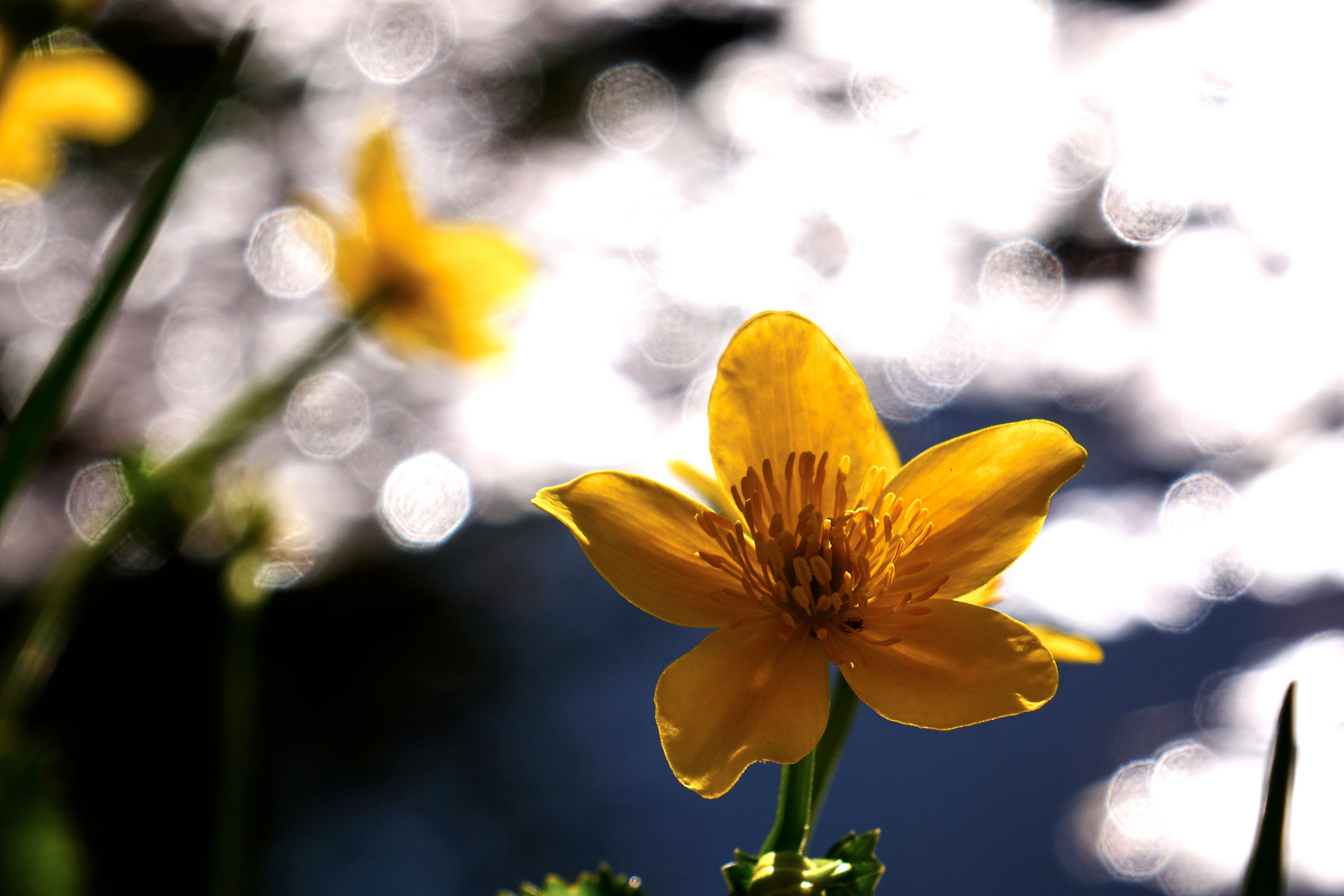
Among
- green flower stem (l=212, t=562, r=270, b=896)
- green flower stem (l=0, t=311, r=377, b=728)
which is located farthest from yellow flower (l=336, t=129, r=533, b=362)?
green flower stem (l=212, t=562, r=270, b=896)

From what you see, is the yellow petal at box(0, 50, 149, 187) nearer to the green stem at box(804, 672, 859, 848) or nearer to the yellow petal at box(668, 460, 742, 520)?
the yellow petal at box(668, 460, 742, 520)

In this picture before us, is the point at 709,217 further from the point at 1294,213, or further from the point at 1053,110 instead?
the point at 1294,213

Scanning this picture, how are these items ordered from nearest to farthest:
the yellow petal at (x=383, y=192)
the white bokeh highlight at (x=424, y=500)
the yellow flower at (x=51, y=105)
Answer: the yellow flower at (x=51, y=105) < the yellow petal at (x=383, y=192) < the white bokeh highlight at (x=424, y=500)

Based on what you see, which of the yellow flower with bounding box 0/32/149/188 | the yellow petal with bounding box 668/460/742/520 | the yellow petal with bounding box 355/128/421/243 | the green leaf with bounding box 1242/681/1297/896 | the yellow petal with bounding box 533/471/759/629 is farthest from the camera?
the yellow petal with bounding box 355/128/421/243

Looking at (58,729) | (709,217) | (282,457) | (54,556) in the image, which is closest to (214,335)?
(282,457)

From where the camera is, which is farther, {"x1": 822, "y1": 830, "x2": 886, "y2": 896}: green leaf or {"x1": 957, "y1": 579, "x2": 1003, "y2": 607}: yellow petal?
{"x1": 957, "y1": 579, "x2": 1003, "y2": 607}: yellow petal

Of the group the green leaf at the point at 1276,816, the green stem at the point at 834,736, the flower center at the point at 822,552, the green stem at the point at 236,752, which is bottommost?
the green stem at the point at 236,752

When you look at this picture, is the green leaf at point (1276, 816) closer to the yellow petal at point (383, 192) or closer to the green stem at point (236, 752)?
the green stem at point (236, 752)

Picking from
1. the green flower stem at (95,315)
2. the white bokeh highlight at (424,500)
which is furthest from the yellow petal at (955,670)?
the white bokeh highlight at (424,500)

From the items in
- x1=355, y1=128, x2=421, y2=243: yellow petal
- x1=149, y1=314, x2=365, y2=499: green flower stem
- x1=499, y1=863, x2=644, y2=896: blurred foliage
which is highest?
x1=355, y1=128, x2=421, y2=243: yellow petal
